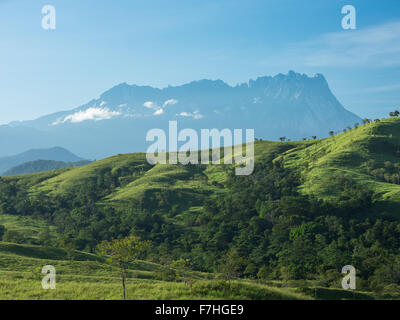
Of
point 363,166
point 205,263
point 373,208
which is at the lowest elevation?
point 205,263

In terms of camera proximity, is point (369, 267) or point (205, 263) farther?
point (205, 263)

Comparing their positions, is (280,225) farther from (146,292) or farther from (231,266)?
(146,292)

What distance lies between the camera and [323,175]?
593 ft

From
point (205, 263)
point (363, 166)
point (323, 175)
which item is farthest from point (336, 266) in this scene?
point (363, 166)

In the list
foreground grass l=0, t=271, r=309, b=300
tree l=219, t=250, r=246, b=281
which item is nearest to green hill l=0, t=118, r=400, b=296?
tree l=219, t=250, r=246, b=281

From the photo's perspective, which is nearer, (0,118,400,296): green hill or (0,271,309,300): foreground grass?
(0,271,309,300): foreground grass

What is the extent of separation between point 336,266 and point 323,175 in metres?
76.2

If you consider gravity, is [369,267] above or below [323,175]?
below

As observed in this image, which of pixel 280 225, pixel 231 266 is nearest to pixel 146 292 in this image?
pixel 231 266

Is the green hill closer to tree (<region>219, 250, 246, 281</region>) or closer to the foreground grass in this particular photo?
tree (<region>219, 250, 246, 281</region>)

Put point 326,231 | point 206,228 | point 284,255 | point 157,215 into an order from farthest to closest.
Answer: point 157,215
point 206,228
point 326,231
point 284,255

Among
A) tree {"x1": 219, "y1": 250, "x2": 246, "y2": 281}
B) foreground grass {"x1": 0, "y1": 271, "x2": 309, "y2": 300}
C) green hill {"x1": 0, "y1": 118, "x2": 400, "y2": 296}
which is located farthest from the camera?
green hill {"x1": 0, "y1": 118, "x2": 400, "y2": 296}
